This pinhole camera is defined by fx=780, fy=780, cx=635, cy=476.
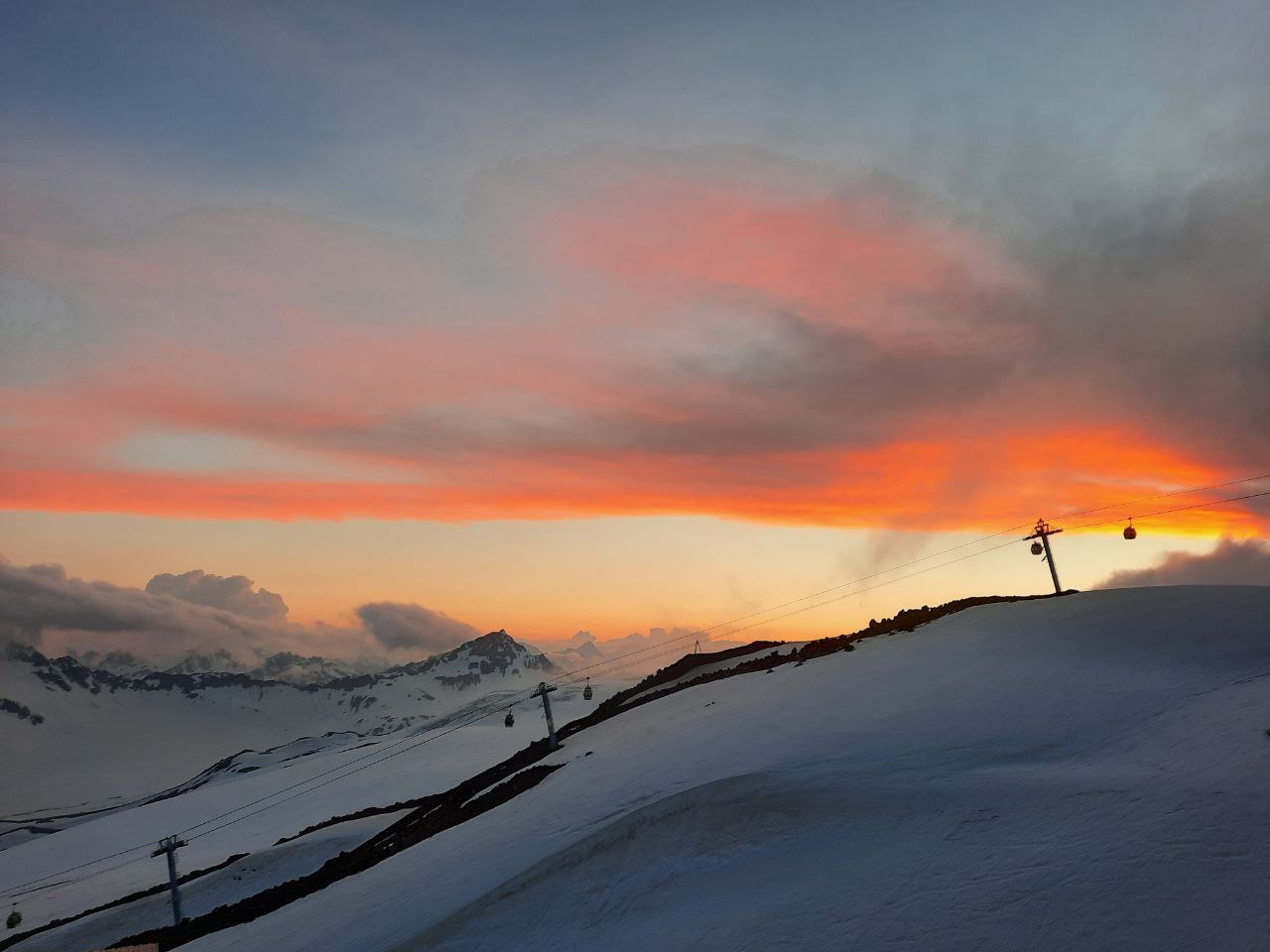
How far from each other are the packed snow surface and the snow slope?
0.26 feet

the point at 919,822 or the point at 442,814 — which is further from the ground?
the point at 919,822

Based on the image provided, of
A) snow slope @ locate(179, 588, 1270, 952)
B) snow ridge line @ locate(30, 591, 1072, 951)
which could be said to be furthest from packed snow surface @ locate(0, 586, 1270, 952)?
snow ridge line @ locate(30, 591, 1072, 951)

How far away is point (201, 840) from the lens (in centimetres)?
9938

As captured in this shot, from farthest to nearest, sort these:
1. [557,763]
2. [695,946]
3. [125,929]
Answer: [125,929], [557,763], [695,946]

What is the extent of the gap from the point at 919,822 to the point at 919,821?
5 centimetres

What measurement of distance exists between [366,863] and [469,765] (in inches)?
2490

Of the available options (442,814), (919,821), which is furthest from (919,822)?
(442,814)

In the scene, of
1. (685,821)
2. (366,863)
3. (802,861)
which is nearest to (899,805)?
(802,861)

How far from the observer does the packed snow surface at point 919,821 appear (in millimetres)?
14539

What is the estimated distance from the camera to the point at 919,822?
19203 mm

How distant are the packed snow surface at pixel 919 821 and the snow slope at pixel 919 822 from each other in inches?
3.1

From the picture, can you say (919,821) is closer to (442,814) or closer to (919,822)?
(919,822)

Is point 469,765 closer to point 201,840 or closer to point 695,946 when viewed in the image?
point 201,840

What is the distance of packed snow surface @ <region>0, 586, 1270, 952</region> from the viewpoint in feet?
47.7
